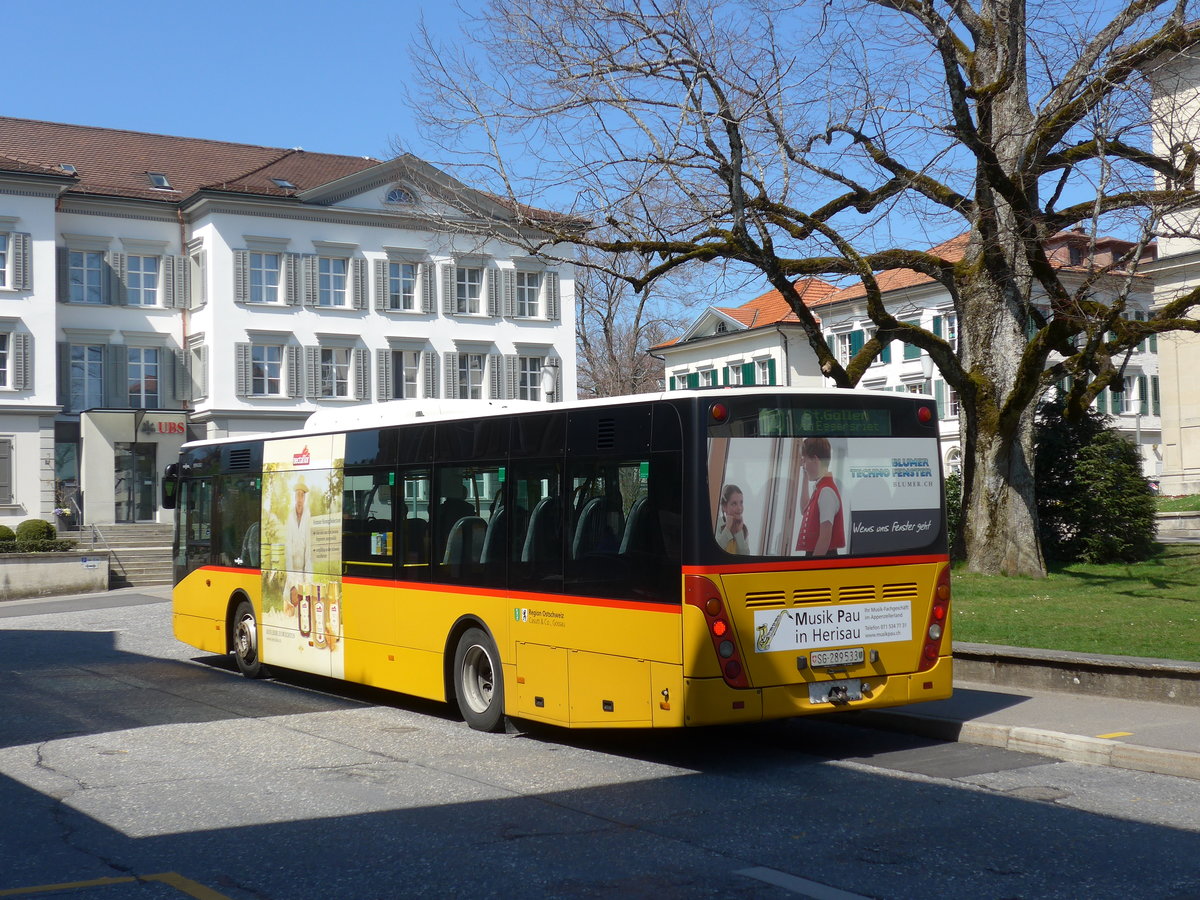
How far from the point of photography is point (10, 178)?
47.5 m

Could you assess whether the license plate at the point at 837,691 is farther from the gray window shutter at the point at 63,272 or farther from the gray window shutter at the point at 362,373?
the gray window shutter at the point at 63,272

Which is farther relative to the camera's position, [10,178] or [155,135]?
[155,135]

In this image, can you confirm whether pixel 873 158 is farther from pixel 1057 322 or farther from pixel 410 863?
pixel 410 863

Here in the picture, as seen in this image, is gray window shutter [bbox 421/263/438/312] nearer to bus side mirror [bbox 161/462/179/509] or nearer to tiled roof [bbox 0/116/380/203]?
tiled roof [bbox 0/116/380/203]

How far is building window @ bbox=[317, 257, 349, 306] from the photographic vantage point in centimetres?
5400

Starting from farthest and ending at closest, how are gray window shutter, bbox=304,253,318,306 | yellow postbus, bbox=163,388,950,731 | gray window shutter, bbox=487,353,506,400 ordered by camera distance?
gray window shutter, bbox=487,353,506,400 → gray window shutter, bbox=304,253,318,306 → yellow postbus, bbox=163,388,950,731

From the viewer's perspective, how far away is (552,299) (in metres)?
59.2

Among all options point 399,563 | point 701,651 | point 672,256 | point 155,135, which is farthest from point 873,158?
point 155,135

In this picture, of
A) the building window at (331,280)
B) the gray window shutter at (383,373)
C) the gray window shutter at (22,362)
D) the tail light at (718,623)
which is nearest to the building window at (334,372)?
the gray window shutter at (383,373)

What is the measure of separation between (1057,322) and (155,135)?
162 ft

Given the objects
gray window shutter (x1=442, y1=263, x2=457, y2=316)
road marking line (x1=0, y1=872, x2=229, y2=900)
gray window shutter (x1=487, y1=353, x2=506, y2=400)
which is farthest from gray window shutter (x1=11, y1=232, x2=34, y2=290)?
road marking line (x1=0, y1=872, x2=229, y2=900)

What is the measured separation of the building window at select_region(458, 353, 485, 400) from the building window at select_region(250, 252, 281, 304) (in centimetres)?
826

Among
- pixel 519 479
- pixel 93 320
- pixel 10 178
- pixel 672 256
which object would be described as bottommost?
pixel 519 479

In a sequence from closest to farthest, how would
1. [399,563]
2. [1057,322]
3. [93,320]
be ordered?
1. [399,563]
2. [1057,322]
3. [93,320]
